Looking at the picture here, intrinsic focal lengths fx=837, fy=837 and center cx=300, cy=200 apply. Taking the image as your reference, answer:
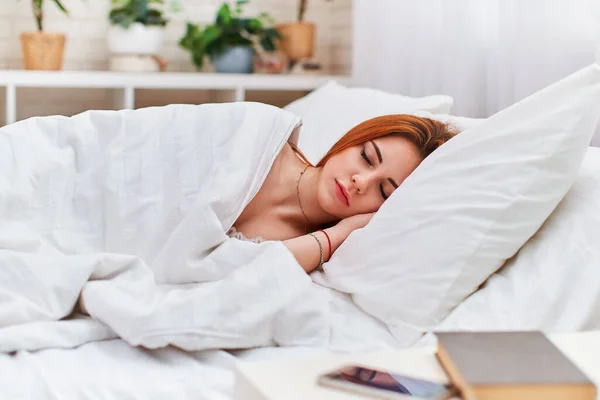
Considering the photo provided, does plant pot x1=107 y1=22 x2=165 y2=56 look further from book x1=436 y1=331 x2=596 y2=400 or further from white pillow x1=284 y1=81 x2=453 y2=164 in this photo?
book x1=436 y1=331 x2=596 y2=400

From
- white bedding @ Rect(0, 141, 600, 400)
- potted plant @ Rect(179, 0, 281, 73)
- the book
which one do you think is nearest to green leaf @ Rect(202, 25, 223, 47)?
potted plant @ Rect(179, 0, 281, 73)

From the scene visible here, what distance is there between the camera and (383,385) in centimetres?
70

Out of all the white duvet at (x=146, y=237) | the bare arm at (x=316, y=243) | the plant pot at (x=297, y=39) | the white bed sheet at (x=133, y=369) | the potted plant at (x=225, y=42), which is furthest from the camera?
the plant pot at (x=297, y=39)

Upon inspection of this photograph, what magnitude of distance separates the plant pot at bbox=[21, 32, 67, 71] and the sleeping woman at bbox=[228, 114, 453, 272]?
161 centimetres

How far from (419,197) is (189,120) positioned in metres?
0.51

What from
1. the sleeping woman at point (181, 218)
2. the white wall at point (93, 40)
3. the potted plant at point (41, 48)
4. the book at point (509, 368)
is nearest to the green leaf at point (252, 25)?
the white wall at point (93, 40)

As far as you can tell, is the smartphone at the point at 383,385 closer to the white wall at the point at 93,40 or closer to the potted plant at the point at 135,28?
the potted plant at the point at 135,28

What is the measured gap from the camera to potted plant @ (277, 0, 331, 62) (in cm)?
337

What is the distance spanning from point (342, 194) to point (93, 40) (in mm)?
2130

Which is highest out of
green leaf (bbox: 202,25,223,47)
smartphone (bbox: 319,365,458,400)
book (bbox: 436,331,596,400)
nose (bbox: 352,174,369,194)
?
green leaf (bbox: 202,25,223,47)

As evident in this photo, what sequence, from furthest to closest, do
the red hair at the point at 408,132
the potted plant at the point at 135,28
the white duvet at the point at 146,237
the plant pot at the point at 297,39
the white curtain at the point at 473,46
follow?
the plant pot at the point at 297,39 → the potted plant at the point at 135,28 → the white curtain at the point at 473,46 → the red hair at the point at 408,132 → the white duvet at the point at 146,237

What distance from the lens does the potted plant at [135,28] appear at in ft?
10.3

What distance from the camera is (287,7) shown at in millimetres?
3633

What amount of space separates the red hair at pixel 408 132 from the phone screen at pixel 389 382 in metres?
0.93
